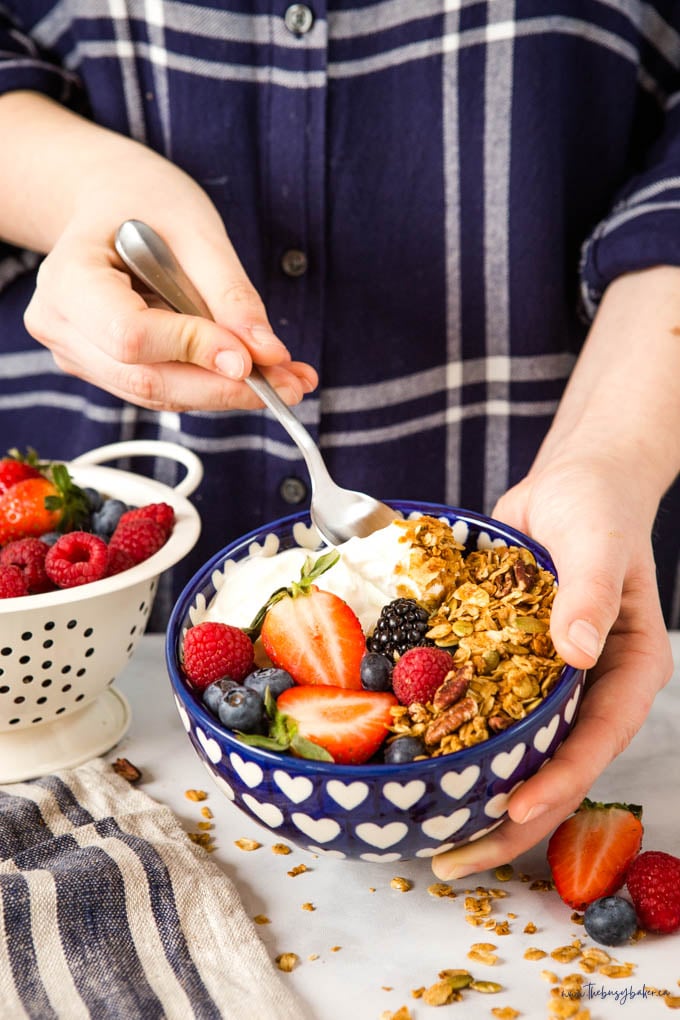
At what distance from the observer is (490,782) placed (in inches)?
27.6

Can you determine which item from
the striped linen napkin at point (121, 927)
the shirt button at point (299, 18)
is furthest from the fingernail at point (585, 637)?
the shirt button at point (299, 18)

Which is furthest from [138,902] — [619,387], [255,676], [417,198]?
[417,198]

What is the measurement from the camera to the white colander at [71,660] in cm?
88

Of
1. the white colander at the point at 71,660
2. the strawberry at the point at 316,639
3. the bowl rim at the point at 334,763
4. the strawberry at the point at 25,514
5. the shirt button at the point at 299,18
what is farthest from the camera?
the shirt button at the point at 299,18

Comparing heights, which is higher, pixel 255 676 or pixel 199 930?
pixel 255 676

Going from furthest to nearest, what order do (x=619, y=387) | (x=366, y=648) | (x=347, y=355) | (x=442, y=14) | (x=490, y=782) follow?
(x=347, y=355)
(x=442, y=14)
(x=619, y=387)
(x=366, y=648)
(x=490, y=782)

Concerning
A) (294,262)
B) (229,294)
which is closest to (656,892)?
(229,294)

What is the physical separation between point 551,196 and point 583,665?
69 centimetres

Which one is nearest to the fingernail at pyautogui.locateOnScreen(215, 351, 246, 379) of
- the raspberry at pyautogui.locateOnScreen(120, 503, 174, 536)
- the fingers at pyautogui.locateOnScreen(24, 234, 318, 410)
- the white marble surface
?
the fingers at pyautogui.locateOnScreen(24, 234, 318, 410)

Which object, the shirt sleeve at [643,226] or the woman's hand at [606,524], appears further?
the shirt sleeve at [643,226]

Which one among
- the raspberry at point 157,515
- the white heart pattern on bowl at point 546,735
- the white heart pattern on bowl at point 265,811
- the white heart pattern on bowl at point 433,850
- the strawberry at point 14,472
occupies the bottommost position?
the white heart pattern on bowl at point 433,850

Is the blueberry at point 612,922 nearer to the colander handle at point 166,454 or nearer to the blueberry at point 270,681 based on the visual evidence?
the blueberry at point 270,681

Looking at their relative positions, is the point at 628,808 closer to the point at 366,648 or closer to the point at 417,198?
the point at 366,648

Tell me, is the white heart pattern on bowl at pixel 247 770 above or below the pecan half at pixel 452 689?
below
